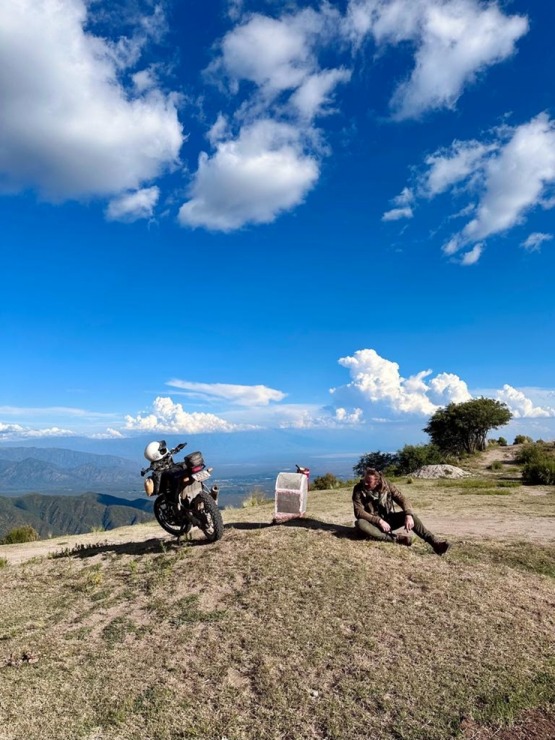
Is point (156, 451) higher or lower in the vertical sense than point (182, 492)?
A: higher

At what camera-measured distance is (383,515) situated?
28.1ft

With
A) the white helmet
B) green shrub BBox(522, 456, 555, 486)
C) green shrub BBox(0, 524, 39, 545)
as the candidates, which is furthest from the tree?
the white helmet

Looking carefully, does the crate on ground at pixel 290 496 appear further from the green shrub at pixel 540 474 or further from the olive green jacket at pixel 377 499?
the green shrub at pixel 540 474

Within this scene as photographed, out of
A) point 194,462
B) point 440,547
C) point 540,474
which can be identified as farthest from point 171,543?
point 540,474

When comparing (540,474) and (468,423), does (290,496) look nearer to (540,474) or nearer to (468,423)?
(540,474)

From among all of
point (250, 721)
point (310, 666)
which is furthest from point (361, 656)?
point (250, 721)

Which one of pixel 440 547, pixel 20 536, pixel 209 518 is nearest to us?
pixel 440 547

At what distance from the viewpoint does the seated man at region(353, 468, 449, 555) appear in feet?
26.6

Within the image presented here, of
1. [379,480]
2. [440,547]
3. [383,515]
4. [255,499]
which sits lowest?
[255,499]

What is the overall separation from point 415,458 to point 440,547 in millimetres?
25480

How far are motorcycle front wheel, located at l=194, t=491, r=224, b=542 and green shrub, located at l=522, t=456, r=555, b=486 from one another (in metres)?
18.3

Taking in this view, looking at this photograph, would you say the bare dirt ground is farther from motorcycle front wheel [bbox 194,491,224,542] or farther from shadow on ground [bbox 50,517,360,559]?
motorcycle front wheel [bbox 194,491,224,542]

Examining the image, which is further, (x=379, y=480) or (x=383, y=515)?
(x=383, y=515)

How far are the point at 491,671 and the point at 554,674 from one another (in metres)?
0.58
